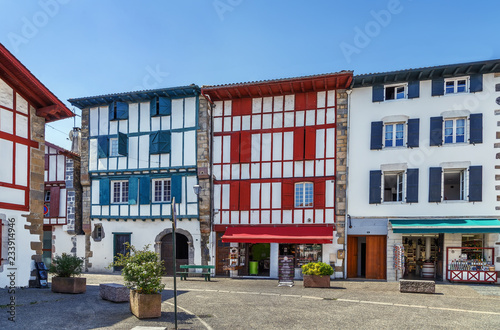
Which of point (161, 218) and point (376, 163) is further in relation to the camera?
point (161, 218)

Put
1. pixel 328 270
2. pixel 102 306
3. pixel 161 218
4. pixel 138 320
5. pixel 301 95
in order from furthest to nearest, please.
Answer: pixel 161 218
pixel 301 95
pixel 328 270
pixel 102 306
pixel 138 320

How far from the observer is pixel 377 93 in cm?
1803

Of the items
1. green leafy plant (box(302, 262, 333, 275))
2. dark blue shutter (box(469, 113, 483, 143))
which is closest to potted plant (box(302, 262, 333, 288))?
green leafy plant (box(302, 262, 333, 275))

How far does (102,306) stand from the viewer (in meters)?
10.2

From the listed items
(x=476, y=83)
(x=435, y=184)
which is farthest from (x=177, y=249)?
(x=476, y=83)

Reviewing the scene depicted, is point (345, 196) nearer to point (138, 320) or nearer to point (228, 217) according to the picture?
point (228, 217)

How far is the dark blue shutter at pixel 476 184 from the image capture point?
53.7 feet

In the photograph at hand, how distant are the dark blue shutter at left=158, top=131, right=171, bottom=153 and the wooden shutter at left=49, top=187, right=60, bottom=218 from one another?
707cm

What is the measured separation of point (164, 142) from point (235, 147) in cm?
373

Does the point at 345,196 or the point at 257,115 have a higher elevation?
the point at 257,115

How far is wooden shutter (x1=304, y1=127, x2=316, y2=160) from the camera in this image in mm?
18594

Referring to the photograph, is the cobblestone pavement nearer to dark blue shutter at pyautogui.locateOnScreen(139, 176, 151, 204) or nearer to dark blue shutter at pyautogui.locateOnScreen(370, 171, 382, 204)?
dark blue shutter at pyautogui.locateOnScreen(370, 171, 382, 204)

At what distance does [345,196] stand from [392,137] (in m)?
3.36

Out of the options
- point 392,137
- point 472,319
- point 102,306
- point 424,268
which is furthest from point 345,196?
point 102,306
